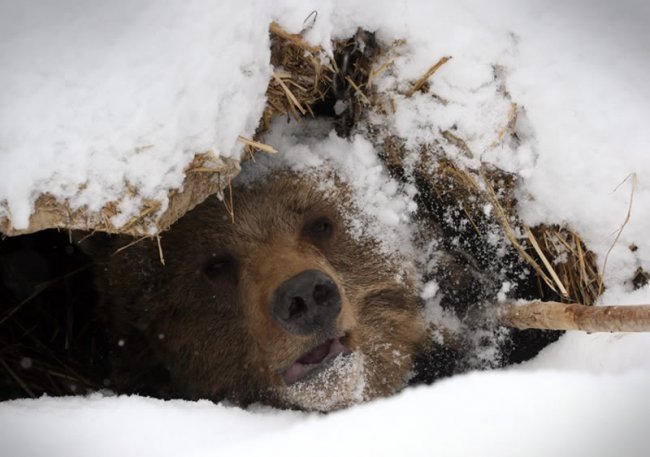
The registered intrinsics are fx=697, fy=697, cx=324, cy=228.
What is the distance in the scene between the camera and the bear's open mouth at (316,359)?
299 centimetres

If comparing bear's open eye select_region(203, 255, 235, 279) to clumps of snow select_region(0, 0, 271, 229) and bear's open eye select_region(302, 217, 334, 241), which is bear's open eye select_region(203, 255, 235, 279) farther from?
clumps of snow select_region(0, 0, 271, 229)

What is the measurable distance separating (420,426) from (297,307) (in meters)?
0.94

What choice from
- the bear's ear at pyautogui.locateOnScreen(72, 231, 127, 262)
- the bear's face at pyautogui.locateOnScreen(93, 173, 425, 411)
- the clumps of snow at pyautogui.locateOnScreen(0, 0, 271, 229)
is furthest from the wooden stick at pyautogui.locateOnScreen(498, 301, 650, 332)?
the bear's ear at pyautogui.locateOnScreen(72, 231, 127, 262)

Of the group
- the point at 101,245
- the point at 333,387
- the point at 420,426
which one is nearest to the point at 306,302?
the point at 333,387

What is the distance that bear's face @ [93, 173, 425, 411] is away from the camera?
9.97 ft

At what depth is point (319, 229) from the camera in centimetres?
334

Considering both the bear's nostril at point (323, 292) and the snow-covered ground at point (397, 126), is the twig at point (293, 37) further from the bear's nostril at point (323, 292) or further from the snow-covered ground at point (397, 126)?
the bear's nostril at point (323, 292)

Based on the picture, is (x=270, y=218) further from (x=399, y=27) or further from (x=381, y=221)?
(x=399, y=27)

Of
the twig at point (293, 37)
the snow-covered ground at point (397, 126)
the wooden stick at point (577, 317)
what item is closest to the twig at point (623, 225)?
the snow-covered ground at point (397, 126)

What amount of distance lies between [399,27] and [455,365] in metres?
1.67

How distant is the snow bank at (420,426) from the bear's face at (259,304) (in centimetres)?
69

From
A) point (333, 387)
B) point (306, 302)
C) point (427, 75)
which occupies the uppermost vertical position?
point (427, 75)

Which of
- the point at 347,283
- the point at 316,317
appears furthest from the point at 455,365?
the point at 316,317

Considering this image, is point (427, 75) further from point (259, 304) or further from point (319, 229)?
point (259, 304)
